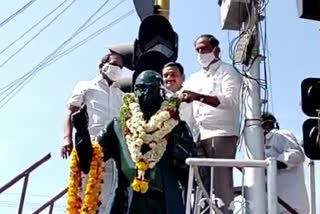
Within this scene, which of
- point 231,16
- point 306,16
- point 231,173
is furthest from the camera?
point 231,16

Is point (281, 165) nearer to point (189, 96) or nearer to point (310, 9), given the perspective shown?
point (189, 96)

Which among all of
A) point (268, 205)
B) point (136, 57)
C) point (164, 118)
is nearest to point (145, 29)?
point (136, 57)

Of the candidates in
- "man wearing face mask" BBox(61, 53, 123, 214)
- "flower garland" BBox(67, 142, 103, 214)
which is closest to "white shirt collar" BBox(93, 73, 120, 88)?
"man wearing face mask" BBox(61, 53, 123, 214)

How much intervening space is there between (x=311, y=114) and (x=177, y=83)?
1.46 m

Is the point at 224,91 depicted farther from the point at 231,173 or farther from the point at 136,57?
the point at 136,57

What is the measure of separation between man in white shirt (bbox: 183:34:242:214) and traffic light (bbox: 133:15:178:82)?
83cm

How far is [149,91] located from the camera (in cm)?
596

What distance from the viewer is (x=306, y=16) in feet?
18.5

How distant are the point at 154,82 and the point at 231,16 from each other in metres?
1.67

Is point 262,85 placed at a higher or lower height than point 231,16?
lower

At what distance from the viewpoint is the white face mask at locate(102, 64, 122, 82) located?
23.1 ft

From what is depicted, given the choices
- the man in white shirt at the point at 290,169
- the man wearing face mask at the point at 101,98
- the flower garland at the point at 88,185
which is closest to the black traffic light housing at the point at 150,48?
the man wearing face mask at the point at 101,98

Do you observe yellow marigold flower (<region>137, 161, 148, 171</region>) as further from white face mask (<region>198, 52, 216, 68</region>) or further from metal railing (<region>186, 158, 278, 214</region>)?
white face mask (<region>198, 52, 216, 68</region>)

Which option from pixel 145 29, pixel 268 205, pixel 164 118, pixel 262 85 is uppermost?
pixel 145 29
